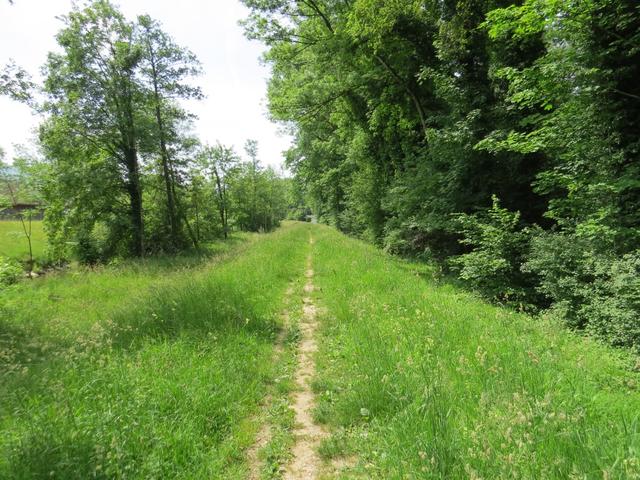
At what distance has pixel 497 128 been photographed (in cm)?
959

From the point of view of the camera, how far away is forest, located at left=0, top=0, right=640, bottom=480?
262cm

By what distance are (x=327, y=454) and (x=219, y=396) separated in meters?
1.57

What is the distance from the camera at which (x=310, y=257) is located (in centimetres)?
1561

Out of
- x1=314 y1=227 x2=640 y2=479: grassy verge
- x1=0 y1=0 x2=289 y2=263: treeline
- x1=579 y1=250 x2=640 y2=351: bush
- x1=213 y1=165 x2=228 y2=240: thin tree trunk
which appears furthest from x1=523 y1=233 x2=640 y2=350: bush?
x1=213 y1=165 x2=228 y2=240: thin tree trunk

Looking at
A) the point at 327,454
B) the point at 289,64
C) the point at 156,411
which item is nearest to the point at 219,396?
the point at 156,411

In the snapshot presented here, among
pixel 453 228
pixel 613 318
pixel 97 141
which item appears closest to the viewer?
pixel 613 318

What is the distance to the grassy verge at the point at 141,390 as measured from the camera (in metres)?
2.50

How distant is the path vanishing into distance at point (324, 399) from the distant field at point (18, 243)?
21627mm

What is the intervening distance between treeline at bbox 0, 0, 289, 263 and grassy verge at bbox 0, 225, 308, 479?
14.2 m

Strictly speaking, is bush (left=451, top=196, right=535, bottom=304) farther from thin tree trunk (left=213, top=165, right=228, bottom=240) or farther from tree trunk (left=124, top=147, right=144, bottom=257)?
thin tree trunk (left=213, top=165, right=228, bottom=240)

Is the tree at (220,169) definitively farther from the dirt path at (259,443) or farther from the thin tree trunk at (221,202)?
the dirt path at (259,443)

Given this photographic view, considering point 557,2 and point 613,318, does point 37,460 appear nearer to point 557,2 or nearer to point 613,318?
point 613,318

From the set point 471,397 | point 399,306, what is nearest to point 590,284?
point 399,306

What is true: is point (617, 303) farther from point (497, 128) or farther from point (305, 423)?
point (497, 128)
